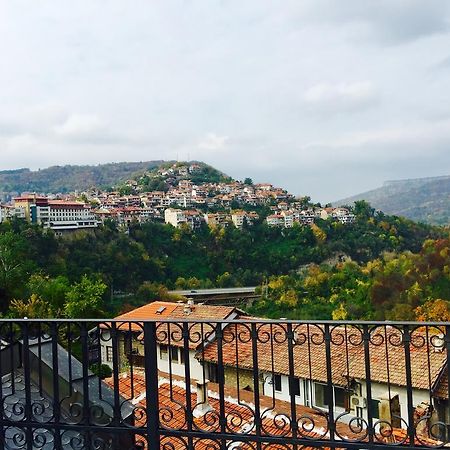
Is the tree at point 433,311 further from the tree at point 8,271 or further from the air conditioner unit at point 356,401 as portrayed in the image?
the air conditioner unit at point 356,401

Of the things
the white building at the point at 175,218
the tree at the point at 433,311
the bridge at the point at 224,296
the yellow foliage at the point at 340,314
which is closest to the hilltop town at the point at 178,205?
the white building at the point at 175,218

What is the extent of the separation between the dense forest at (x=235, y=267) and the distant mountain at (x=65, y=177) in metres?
64.9

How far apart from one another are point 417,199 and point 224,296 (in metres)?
103

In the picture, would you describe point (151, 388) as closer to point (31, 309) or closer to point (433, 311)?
point (31, 309)

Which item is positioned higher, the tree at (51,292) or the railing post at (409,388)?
the railing post at (409,388)

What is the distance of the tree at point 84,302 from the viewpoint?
75.7 ft

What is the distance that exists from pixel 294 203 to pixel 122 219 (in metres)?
36.2

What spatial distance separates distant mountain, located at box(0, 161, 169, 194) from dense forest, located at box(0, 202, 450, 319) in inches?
2554

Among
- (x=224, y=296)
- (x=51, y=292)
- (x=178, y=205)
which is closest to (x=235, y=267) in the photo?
(x=224, y=296)

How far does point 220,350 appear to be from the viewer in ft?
8.08

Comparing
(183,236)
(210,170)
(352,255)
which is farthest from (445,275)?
(210,170)

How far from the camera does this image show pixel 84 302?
23.7 metres

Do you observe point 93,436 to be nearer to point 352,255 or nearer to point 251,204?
point 352,255

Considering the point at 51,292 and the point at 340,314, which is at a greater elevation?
the point at 51,292
